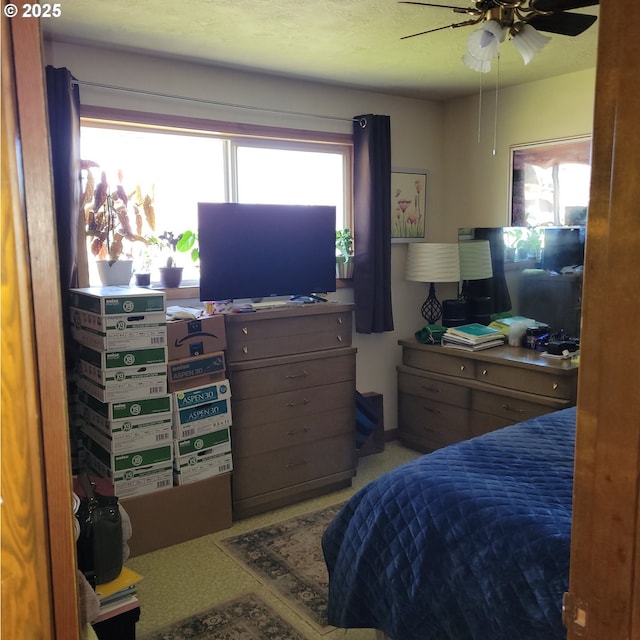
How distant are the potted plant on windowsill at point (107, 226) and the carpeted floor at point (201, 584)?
4.58ft

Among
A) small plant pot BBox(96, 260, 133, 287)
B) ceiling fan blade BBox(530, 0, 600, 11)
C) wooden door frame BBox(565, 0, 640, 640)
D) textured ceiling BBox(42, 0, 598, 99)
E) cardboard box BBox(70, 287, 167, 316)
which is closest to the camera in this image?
wooden door frame BBox(565, 0, 640, 640)

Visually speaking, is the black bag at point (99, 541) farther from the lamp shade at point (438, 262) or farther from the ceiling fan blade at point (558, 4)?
the lamp shade at point (438, 262)

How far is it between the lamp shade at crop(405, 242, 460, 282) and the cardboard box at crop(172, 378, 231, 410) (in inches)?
67.3

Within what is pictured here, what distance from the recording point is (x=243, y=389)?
324 cm

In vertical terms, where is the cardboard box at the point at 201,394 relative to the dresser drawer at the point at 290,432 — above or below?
above

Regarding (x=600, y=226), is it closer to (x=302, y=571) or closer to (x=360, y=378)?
(x=302, y=571)

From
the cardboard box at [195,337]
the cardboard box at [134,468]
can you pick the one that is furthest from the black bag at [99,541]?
the cardboard box at [195,337]

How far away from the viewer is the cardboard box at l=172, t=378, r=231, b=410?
2980mm

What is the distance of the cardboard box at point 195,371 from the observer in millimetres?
2975

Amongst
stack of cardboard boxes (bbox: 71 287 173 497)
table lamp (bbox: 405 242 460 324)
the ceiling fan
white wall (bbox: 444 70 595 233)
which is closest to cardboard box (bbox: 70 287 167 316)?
stack of cardboard boxes (bbox: 71 287 173 497)

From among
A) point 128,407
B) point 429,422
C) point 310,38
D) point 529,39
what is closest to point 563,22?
point 529,39

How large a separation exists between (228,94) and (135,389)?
1815mm

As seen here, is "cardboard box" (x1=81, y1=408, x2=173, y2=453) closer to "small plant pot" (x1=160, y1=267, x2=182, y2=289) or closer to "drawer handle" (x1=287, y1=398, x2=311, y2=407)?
"drawer handle" (x1=287, y1=398, x2=311, y2=407)

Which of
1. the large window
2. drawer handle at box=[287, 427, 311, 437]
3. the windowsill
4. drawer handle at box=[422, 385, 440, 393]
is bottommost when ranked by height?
drawer handle at box=[287, 427, 311, 437]
